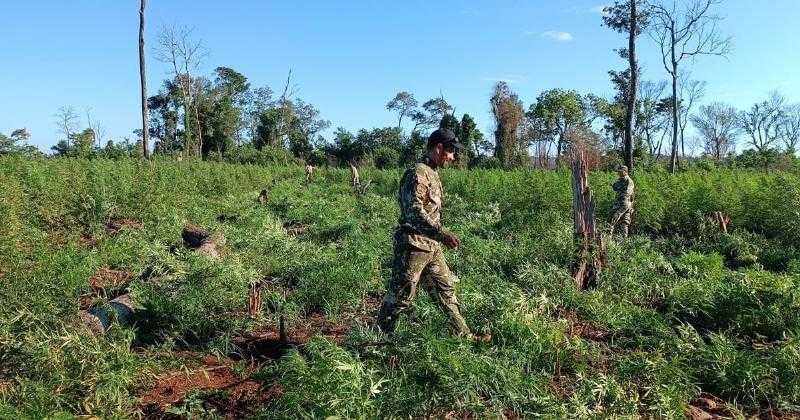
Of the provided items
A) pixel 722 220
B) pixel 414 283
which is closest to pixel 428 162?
pixel 414 283

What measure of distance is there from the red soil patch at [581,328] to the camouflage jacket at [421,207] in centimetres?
168

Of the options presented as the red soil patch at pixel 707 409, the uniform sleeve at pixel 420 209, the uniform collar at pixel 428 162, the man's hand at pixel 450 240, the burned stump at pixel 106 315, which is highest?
the uniform collar at pixel 428 162

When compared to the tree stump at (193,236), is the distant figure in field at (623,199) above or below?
above

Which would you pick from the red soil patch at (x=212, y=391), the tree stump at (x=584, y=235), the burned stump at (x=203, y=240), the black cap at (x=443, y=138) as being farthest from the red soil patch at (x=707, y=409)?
the burned stump at (x=203, y=240)

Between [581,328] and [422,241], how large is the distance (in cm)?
203

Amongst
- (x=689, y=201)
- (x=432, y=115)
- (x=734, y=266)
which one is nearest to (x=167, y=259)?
(x=734, y=266)

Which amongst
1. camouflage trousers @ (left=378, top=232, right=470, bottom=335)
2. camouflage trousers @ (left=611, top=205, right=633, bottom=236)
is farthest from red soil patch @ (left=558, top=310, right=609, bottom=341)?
camouflage trousers @ (left=611, top=205, right=633, bottom=236)

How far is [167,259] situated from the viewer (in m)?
5.57

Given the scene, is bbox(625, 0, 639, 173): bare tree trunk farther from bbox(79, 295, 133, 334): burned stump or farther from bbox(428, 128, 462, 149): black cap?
bbox(79, 295, 133, 334): burned stump

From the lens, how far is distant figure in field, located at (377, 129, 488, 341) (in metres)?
4.46

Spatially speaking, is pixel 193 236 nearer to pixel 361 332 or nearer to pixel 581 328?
pixel 361 332

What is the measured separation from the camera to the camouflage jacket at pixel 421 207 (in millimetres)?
4438

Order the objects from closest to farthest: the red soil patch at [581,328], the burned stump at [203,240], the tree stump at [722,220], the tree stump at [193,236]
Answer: the red soil patch at [581,328]
the burned stump at [203,240]
the tree stump at [193,236]
the tree stump at [722,220]

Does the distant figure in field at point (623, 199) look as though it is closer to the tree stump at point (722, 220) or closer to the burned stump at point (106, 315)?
the tree stump at point (722, 220)
